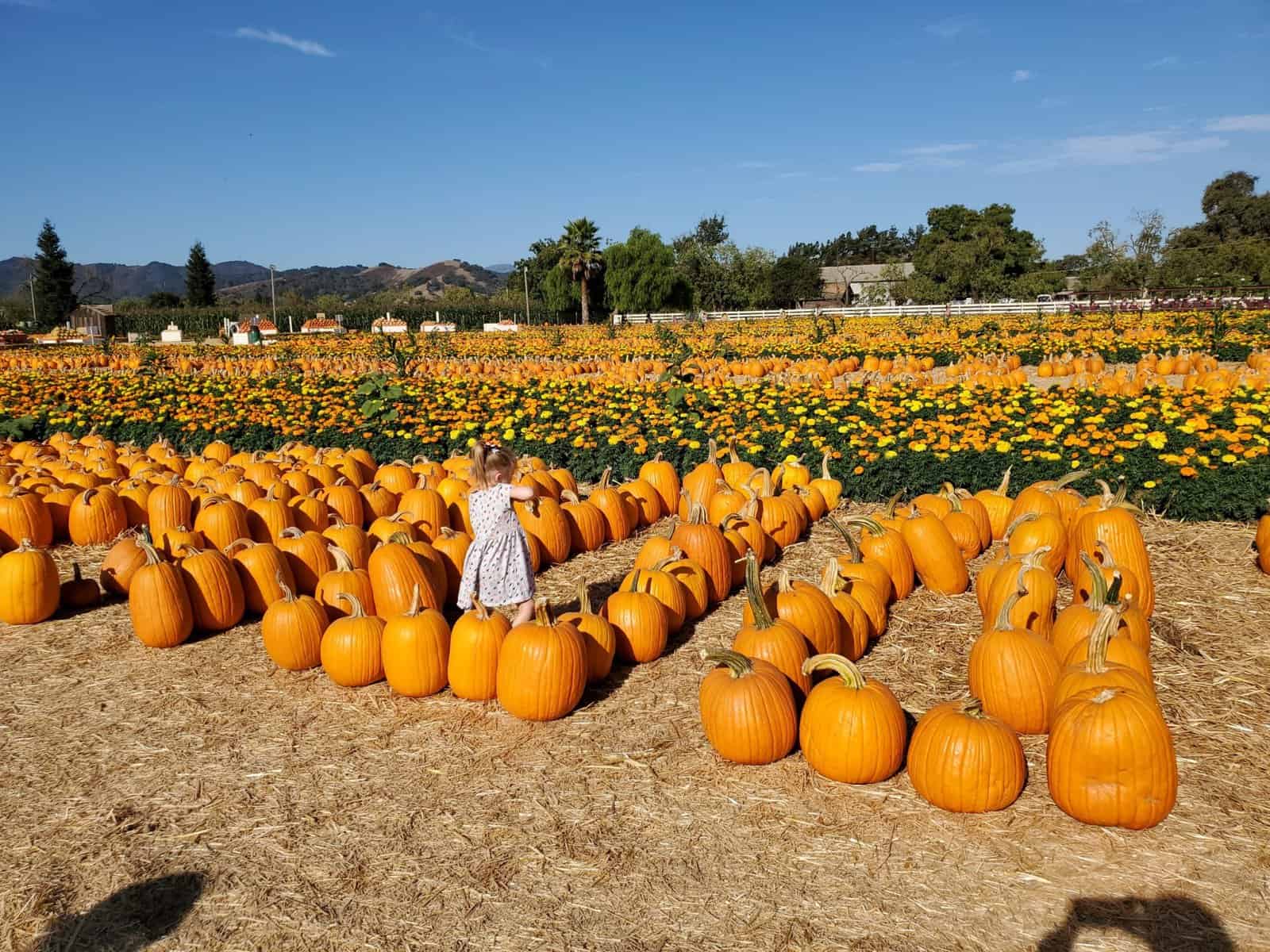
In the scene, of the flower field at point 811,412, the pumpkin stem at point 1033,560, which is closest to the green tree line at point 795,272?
the flower field at point 811,412

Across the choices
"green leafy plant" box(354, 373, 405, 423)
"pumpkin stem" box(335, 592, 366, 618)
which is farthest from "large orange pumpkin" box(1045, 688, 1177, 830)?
"green leafy plant" box(354, 373, 405, 423)

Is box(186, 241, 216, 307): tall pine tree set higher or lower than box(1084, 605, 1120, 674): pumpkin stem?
higher

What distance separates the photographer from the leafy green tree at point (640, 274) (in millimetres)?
68250

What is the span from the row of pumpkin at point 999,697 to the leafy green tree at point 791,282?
82.3 m

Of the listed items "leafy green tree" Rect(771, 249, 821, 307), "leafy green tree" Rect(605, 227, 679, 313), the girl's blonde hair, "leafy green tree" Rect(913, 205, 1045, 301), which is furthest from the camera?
"leafy green tree" Rect(771, 249, 821, 307)

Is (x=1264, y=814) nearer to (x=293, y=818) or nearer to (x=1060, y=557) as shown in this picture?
(x=1060, y=557)

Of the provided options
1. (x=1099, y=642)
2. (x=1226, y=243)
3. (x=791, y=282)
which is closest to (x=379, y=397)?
(x=1099, y=642)

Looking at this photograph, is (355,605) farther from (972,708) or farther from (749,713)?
(972,708)

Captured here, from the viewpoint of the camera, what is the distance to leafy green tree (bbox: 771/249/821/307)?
8512 centimetres

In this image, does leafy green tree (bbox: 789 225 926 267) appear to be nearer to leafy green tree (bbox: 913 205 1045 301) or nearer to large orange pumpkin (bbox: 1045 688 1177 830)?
leafy green tree (bbox: 913 205 1045 301)

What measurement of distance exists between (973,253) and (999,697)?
64.8 m

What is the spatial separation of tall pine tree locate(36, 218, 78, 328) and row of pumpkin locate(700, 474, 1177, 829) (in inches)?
3588

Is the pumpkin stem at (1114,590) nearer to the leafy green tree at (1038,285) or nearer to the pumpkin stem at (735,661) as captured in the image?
A: the pumpkin stem at (735,661)

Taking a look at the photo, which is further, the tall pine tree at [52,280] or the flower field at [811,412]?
the tall pine tree at [52,280]
